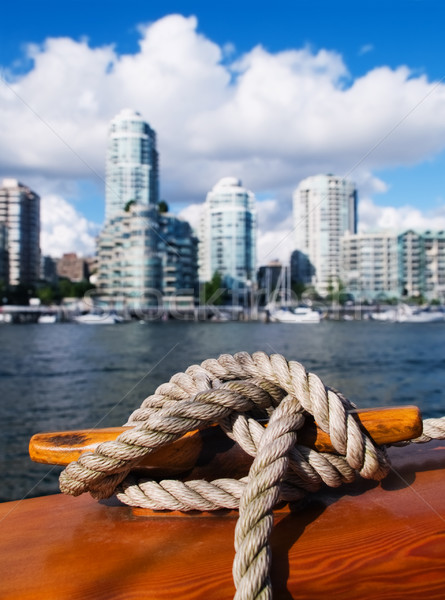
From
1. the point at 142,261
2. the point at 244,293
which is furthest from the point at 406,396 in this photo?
the point at 244,293

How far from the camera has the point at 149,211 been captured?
8388cm

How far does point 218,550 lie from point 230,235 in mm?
118902

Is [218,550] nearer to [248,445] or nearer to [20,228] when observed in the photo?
[248,445]

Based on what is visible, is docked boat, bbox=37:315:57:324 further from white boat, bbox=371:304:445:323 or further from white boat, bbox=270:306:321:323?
white boat, bbox=371:304:445:323

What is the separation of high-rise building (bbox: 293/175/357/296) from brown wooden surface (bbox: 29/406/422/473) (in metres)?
129

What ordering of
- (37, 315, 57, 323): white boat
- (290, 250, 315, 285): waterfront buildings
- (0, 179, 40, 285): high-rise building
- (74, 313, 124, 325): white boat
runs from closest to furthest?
1. (74, 313, 124, 325): white boat
2. (37, 315, 57, 323): white boat
3. (0, 179, 40, 285): high-rise building
4. (290, 250, 315, 285): waterfront buildings

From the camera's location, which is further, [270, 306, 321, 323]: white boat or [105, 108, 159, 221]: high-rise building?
[105, 108, 159, 221]: high-rise building

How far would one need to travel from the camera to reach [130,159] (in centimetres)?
12019

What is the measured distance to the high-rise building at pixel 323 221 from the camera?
432 feet

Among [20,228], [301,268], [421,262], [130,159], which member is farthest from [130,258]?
[421,262]

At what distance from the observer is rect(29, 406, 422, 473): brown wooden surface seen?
4.69 ft

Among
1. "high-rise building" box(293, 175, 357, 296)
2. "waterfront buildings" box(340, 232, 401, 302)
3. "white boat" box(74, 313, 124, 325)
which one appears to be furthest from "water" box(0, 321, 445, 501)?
"high-rise building" box(293, 175, 357, 296)

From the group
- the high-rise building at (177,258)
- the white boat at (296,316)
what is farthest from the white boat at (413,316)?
the high-rise building at (177,258)

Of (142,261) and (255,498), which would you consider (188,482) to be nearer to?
(255,498)
